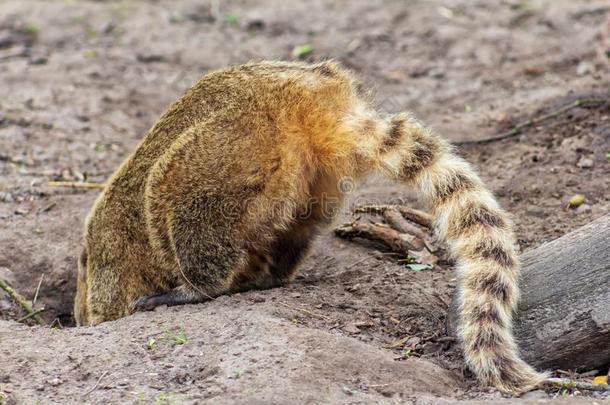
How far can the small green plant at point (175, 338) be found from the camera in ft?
15.5

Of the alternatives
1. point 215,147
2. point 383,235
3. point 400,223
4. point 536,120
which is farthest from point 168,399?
point 536,120

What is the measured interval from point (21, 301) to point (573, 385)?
12.0 ft

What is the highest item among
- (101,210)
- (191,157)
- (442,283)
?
(191,157)

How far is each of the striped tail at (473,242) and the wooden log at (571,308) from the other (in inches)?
5.8

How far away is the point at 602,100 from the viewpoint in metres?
7.30

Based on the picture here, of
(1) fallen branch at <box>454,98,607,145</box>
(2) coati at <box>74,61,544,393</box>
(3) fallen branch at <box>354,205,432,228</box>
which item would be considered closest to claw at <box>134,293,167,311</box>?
(2) coati at <box>74,61,544,393</box>

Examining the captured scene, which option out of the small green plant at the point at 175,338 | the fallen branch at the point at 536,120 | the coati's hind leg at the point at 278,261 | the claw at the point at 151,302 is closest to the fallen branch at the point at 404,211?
the coati's hind leg at the point at 278,261

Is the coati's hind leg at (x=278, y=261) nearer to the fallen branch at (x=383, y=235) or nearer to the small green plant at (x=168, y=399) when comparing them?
the fallen branch at (x=383, y=235)

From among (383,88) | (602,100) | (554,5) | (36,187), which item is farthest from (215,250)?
(554,5)

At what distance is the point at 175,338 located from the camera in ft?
15.6

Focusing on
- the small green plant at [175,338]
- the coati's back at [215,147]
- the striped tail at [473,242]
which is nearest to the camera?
the striped tail at [473,242]

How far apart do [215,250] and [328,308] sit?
2.33ft

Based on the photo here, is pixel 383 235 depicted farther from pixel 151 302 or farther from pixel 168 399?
pixel 168 399

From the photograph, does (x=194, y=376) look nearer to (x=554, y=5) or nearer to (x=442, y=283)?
(x=442, y=283)
